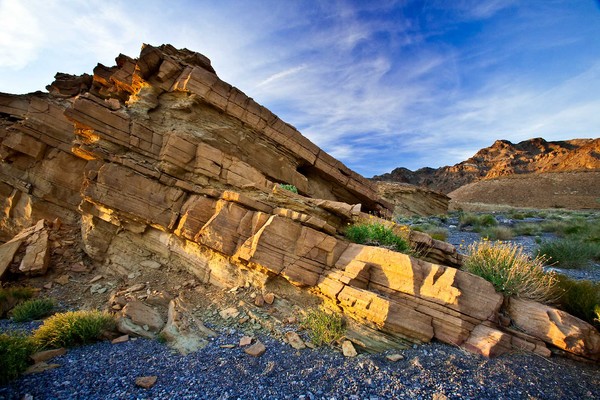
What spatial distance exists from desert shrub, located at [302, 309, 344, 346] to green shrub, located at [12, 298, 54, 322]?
8544 mm

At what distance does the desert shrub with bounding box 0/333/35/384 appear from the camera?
480cm

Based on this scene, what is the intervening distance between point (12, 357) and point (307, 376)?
17.3 feet

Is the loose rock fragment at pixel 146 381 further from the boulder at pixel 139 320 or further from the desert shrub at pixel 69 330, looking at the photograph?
the desert shrub at pixel 69 330

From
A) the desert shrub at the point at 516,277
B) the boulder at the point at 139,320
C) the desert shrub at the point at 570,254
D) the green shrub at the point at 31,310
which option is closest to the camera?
the desert shrub at the point at 516,277

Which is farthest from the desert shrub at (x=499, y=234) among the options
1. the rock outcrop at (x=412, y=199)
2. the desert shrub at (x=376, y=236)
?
the rock outcrop at (x=412, y=199)

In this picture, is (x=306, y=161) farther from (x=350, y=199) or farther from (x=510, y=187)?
(x=510, y=187)

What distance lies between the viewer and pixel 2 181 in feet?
50.0

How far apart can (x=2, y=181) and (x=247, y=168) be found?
1430 centimetres

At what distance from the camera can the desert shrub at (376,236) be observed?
8.54 meters

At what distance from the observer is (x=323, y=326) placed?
6391mm

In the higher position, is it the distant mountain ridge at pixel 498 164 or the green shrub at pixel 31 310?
the distant mountain ridge at pixel 498 164

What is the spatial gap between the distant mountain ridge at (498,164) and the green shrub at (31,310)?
87.9 metres

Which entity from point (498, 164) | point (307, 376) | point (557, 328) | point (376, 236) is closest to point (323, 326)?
point (307, 376)

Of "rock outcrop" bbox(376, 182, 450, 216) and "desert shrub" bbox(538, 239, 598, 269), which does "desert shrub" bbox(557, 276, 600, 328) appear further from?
"rock outcrop" bbox(376, 182, 450, 216)
